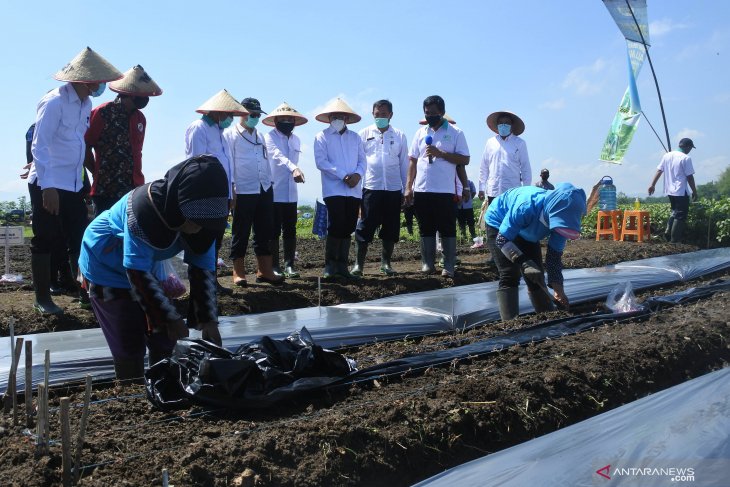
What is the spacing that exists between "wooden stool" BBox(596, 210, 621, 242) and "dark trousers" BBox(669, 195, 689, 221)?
0.95 m

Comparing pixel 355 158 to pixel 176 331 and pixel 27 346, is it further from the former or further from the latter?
pixel 27 346

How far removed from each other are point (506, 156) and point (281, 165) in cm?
265

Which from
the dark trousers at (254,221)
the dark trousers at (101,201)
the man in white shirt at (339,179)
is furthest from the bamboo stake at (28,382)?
the man in white shirt at (339,179)

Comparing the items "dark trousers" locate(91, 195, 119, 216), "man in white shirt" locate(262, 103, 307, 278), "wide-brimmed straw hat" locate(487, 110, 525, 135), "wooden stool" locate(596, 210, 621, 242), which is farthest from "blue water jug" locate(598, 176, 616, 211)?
"dark trousers" locate(91, 195, 119, 216)

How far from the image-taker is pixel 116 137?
5293 mm

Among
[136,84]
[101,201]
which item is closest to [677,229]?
[136,84]

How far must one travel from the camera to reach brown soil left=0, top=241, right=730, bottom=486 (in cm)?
256

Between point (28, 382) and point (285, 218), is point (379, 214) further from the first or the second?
point (28, 382)

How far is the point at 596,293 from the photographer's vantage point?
21.3 ft

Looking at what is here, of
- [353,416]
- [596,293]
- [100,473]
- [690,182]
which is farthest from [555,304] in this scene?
[690,182]

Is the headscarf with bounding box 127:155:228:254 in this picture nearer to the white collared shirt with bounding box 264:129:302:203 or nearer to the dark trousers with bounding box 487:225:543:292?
the dark trousers with bounding box 487:225:543:292

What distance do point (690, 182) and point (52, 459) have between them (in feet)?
36.0

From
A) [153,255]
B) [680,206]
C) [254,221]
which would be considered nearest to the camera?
[153,255]

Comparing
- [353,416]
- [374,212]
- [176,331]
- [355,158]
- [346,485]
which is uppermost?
[355,158]
